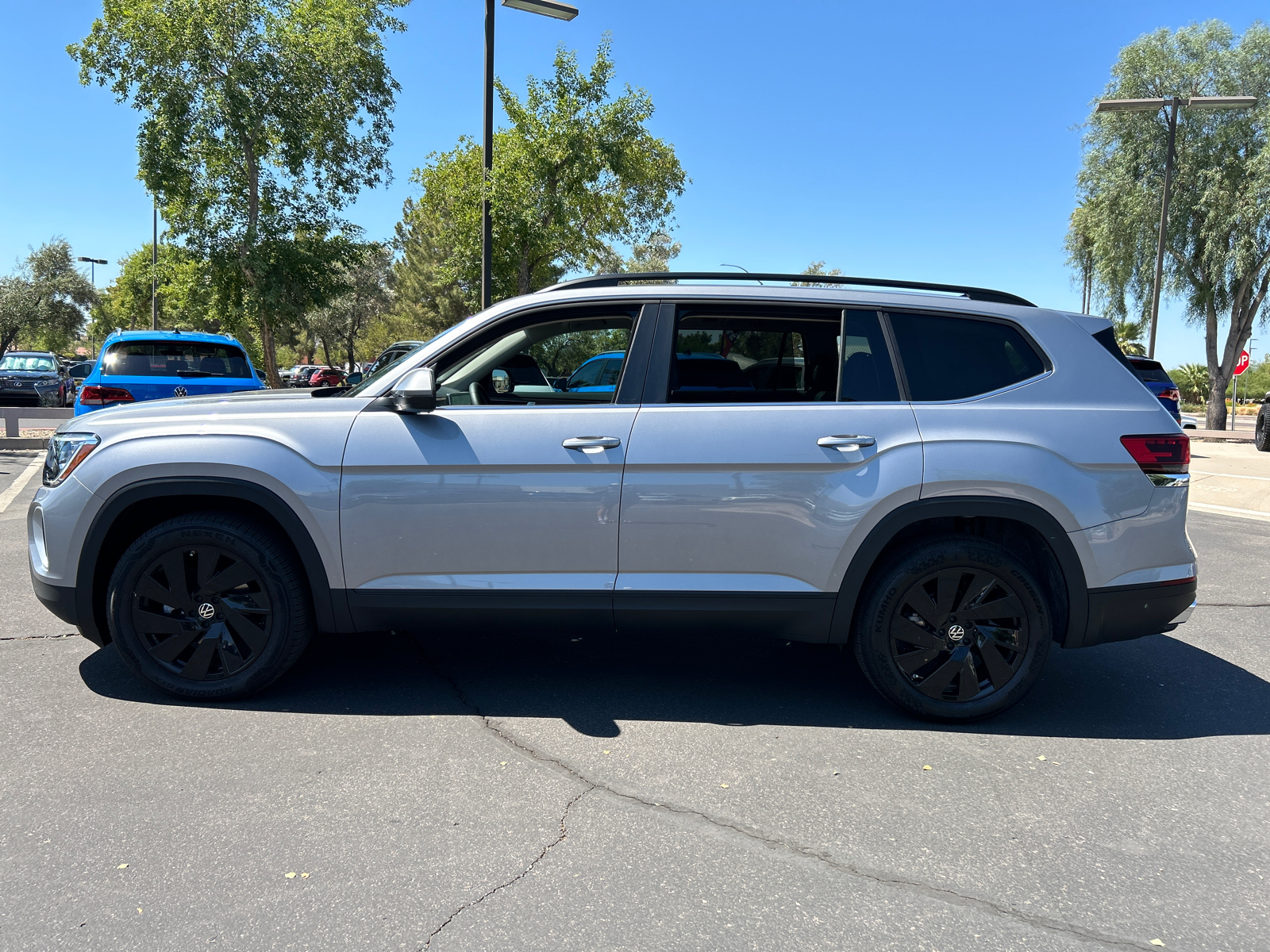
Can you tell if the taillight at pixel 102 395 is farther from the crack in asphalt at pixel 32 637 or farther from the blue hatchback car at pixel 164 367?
the crack in asphalt at pixel 32 637

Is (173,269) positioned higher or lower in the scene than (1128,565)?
higher

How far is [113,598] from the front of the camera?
3855mm

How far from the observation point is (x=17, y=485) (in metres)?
11.0

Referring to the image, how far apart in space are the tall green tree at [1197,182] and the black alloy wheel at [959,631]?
2764 cm

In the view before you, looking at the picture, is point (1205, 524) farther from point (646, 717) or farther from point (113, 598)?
point (113, 598)

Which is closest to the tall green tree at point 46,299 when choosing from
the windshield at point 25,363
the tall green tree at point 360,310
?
the tall green tree at point 360,310

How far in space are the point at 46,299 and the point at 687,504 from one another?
70.8 metres

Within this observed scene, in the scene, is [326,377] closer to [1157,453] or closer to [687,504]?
[687,504]

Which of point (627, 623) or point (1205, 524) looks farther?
point (1205, 524)

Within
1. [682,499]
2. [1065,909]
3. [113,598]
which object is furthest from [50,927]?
[1065,909]

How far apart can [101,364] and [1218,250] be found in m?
29.1

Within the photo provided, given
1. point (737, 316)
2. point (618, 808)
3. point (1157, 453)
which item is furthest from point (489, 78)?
point (618, 808)

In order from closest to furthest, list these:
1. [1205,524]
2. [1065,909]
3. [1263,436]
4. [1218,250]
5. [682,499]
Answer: [1065,909] < [682,499] < [1205,524] < [1263,436] < [1218,250]

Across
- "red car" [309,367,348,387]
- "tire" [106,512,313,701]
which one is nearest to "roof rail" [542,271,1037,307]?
"tire" [106,512,313,701]
